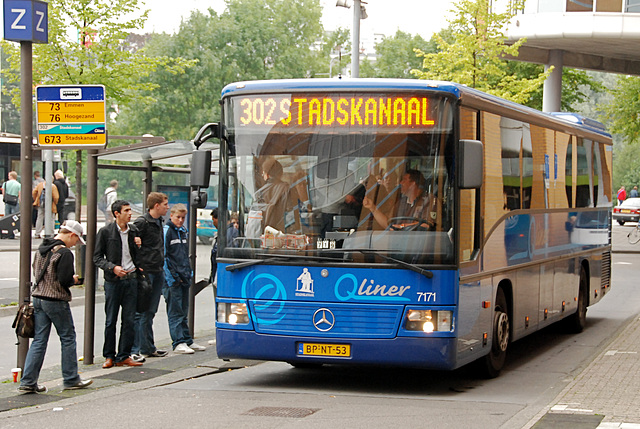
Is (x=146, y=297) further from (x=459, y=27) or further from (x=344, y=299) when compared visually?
(x=459, y=27)

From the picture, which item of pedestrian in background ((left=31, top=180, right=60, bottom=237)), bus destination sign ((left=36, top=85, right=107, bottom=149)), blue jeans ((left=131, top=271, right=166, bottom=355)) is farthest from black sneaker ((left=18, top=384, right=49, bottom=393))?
pedestrian in background ((left=31, top=180, right=60, bottom=237))

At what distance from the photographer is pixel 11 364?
11.0 metres

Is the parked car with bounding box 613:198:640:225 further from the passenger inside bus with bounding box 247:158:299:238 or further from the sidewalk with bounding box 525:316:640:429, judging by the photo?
the passenger inside bus with bounding box 247:158:299:238

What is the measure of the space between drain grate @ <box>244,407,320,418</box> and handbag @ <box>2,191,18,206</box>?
78.4ft

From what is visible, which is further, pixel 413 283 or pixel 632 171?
pixel 632 171


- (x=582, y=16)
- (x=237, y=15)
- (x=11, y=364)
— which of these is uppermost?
(x=237, y=15)

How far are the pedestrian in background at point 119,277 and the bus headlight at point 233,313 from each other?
1418mm

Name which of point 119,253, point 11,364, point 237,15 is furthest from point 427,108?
point 237,15

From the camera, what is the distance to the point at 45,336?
357 inches

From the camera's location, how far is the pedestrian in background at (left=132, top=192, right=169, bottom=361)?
10.8 m

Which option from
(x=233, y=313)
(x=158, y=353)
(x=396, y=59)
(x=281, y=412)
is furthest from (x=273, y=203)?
(x=396, y=59)

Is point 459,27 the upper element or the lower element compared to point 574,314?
upper

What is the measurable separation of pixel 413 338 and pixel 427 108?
2043 millimetres

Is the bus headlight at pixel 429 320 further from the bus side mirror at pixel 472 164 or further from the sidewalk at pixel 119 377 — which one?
the sidewalk at pixel 119 377
